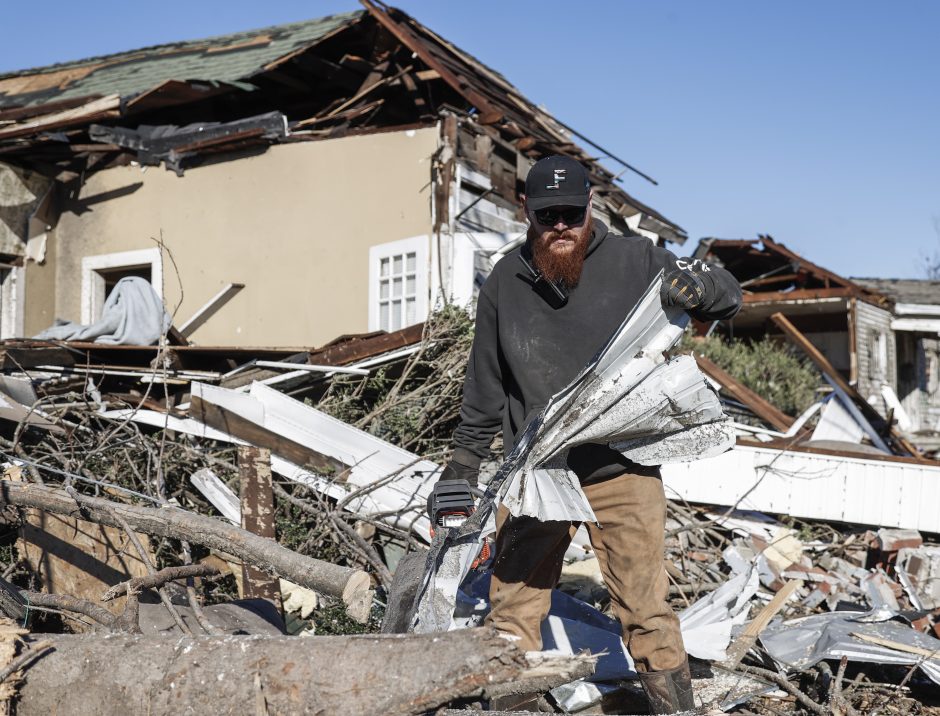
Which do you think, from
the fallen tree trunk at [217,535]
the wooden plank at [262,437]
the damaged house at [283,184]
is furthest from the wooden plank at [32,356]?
the damaged house at [283,184]

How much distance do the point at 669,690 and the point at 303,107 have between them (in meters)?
8.72

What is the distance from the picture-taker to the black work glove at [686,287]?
2820 mm

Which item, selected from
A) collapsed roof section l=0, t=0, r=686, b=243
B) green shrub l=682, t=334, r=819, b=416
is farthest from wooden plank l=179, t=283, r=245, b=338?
green shrub l=682, t=334, r=819, b=416

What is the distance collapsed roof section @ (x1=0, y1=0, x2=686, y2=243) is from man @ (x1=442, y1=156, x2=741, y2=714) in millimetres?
5728

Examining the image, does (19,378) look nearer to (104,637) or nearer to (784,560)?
(104,637)

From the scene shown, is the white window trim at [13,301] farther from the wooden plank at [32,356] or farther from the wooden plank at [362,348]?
the wooden plank at [362,348]

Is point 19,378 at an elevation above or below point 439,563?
above

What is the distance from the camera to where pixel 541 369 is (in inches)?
123

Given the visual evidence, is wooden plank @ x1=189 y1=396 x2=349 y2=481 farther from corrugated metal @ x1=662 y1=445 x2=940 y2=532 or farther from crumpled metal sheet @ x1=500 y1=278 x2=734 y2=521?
crumpled metal sheet @ x1=500 y1=278 x2=734 y2=521

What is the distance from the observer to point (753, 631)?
13.6ft

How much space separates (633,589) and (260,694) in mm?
1330

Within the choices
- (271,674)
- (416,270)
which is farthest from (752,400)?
(271,674)

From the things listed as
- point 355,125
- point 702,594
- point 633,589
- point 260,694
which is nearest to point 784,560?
point 702,594

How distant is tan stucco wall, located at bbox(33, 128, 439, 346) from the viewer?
29.0 ft
